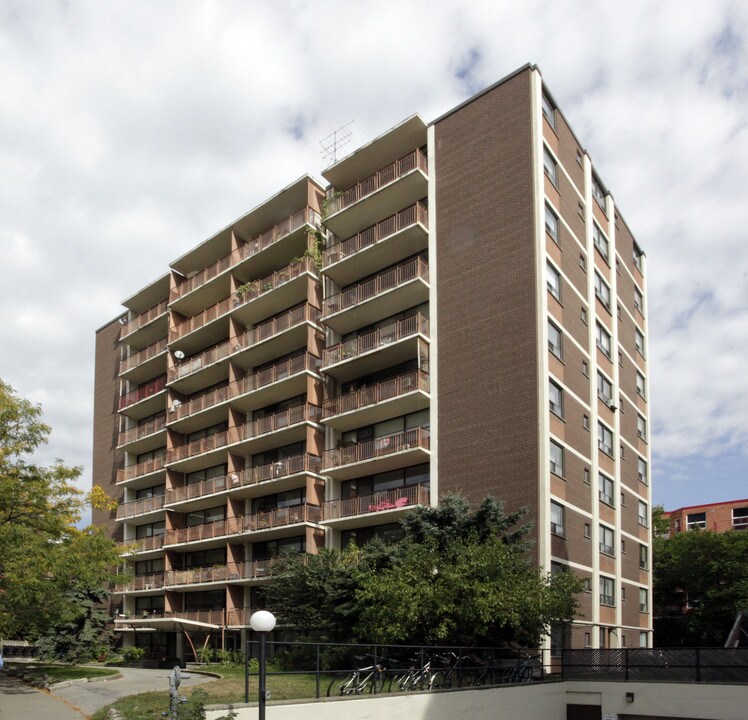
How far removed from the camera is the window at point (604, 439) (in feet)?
117

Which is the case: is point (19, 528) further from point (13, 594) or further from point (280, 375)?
point (280, 375)

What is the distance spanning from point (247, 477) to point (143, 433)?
11.6 m

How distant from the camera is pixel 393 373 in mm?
35375

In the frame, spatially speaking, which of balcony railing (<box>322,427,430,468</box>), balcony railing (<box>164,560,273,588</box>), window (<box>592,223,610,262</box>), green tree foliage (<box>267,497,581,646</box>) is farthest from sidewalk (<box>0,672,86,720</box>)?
window (<box>592,223,610,262</box>)

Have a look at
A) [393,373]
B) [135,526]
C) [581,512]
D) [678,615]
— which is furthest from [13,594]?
[678,615]

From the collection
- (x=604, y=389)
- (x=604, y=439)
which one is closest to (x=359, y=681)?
(x=604, y=439)

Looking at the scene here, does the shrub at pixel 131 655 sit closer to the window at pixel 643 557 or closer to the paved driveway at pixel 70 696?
the paved driveway at pixel 70 696

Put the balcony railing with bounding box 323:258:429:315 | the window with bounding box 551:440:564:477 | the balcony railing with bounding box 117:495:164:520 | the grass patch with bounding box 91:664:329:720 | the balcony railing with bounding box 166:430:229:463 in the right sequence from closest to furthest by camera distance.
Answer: the grass patch with bounding box 91:664:329:720, the window with bounding box 551:440:564:477, the balcony railing with bounding box 323:258:429:315, the balcony railing with bounding box 166:430:229:463, the balcony railing with bounding box 117:495:164:520

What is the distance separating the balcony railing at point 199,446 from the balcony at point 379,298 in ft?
28.7

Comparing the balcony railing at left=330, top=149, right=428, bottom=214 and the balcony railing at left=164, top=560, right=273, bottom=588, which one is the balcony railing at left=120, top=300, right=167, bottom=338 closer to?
the balcony railing at left=330, top=149, right=428, bottom=214

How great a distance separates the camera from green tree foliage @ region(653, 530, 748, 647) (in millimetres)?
50594

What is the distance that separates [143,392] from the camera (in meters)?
49.8

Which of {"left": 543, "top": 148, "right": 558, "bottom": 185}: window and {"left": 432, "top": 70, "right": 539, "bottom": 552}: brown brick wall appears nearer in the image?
{"left": 432, "top": 70, "right": 539, "bottom": 552}: brown brick wall

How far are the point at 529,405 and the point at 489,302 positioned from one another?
14.7 ft
